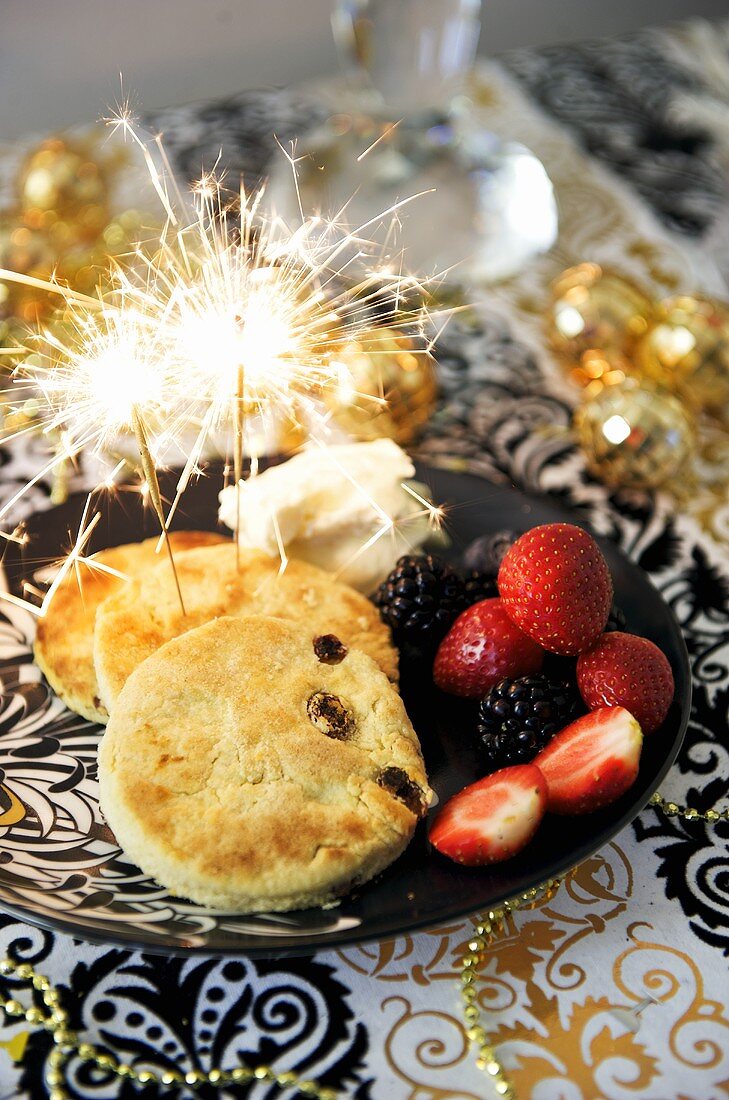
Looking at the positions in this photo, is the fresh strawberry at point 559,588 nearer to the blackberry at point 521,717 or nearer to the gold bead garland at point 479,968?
the blackberry at point 521,717

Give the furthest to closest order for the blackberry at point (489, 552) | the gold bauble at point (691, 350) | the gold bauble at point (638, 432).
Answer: the gold bauble at point (691, 350)
the gold bauble at point (638, 432)
the blackberry at point (489, 552)

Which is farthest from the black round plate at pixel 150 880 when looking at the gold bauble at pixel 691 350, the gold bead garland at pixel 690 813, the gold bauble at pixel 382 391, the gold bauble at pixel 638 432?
the gold bauble at pixel 691 350

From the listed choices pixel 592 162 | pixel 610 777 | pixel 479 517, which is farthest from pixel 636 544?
pixel 592 162

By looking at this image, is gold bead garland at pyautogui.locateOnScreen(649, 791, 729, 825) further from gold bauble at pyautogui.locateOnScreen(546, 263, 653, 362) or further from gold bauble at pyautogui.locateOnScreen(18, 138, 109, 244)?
gold bauble at pyautogui.locateOnScreen(18, 138, 109, 244)

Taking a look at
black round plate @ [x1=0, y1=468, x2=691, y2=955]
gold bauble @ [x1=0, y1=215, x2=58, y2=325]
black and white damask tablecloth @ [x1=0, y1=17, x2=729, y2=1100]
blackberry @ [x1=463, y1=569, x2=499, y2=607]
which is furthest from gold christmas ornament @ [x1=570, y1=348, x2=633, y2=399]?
gold bauble @ [x1=0, y1=215, x2=58, y2=325]

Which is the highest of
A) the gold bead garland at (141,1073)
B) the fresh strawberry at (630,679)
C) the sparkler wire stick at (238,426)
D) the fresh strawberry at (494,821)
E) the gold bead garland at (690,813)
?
the sparkler wire stick at (238,426)

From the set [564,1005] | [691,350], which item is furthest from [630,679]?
[691,350]
